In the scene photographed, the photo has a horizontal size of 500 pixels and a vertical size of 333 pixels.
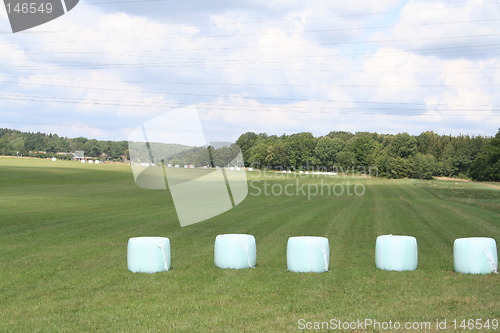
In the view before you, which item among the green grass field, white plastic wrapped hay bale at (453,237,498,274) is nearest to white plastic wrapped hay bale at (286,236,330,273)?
the green grass field

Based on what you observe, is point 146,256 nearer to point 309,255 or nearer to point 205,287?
point 205,287

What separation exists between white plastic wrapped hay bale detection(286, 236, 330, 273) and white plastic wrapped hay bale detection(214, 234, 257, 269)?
136 cm

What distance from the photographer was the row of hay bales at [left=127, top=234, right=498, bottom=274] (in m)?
17.2

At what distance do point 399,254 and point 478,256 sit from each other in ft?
7.37

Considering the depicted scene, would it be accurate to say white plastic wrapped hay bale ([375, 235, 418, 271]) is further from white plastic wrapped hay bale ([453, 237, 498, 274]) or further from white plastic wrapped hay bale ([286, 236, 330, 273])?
white plastic wrapped hay bale ([286, 236, 330, 273])

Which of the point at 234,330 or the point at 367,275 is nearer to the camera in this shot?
the point at 234,330

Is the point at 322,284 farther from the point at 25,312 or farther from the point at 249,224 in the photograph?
the point at 249,224

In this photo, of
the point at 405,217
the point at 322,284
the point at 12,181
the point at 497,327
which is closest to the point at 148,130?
the point at 322,284

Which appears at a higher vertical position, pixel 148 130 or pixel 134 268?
pixel 148 130

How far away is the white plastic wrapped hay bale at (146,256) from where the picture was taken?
677 inches

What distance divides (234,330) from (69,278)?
715 cm

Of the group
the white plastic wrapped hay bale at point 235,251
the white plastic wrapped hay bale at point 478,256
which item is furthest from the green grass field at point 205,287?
the white plastic wrapped hay bale at point 478,256

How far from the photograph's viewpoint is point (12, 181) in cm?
7844

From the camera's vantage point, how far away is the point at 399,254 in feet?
58.2
